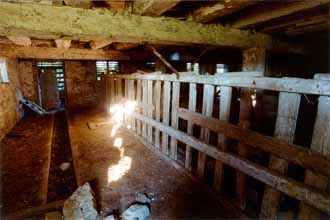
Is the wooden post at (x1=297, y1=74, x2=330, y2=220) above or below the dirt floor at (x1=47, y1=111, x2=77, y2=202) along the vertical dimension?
above

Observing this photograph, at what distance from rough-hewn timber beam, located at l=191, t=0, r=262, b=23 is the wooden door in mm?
9191

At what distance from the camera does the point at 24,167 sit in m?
3.16

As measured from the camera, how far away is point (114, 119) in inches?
224

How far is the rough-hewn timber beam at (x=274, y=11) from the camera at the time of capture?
1753mm

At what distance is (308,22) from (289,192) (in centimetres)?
200

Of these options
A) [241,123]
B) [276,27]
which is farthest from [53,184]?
[276,27]

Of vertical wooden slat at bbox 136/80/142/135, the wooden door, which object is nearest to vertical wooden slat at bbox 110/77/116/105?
vertical wooden slat at bbox 136/80/142/135

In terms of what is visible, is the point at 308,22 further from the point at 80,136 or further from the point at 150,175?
the point at 80,136

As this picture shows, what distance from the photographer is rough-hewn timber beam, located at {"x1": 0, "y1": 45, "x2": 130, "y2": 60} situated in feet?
16.1

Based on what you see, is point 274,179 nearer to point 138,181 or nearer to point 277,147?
point 277,147

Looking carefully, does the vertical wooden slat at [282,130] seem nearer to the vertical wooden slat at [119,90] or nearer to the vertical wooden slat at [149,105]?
the vertical wooden slat at [149,105]

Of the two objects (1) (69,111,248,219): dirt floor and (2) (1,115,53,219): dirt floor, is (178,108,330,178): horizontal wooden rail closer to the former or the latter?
(1) (69,111,248,219): dirt floor

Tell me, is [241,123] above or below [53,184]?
above

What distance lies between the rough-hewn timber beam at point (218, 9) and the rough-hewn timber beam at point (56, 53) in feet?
13.8
